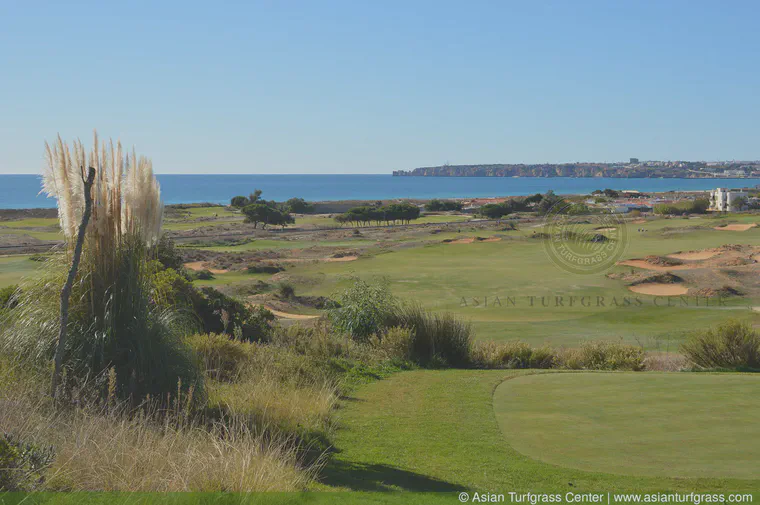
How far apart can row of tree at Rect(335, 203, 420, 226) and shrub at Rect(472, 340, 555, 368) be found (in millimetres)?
71533

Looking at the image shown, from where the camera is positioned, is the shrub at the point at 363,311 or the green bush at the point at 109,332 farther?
the shrub at the point at 363,311

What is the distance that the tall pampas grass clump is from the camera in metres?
7.45

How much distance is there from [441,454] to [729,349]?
8.58 metres

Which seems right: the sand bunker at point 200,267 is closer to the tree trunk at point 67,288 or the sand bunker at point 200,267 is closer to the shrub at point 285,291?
the shrub at point 285,291

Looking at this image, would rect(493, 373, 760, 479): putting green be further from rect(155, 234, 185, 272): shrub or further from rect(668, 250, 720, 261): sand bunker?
rect(668, 250, 720, 261): sand bunker

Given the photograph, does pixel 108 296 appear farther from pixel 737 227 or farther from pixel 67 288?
pixel 737 227

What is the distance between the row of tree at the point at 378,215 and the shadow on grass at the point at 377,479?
79.0 meters

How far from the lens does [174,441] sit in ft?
20.2

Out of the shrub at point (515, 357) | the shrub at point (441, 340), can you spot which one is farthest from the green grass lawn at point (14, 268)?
the shrub at point (515, 357)

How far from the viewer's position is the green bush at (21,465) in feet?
16.9

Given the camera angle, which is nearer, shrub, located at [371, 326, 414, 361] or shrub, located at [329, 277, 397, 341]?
shrub, located at [371, 326, 414, 361]

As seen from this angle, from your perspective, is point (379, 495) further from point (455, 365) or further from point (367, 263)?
point (367, 263)

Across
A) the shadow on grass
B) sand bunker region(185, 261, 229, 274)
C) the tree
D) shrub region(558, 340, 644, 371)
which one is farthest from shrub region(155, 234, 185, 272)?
the tree

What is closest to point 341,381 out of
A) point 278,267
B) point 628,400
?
point 628,400
